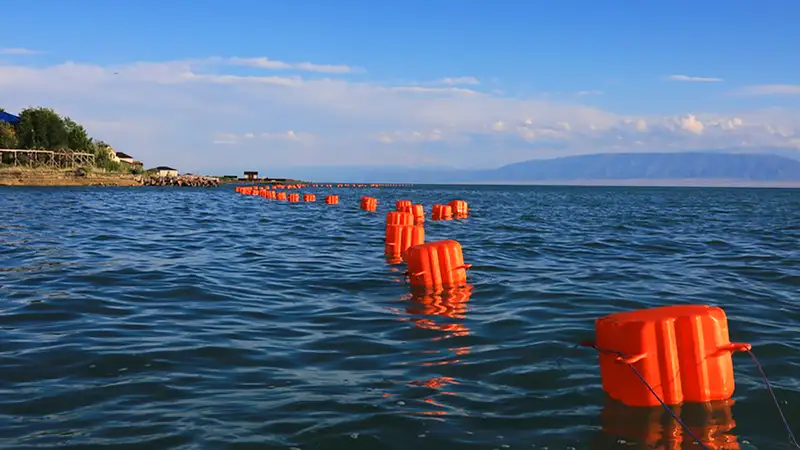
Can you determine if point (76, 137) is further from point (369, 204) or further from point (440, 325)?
point (440, 325)

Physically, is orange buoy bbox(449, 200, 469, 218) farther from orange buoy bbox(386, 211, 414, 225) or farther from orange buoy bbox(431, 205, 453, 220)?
orange buoy bbox(386, 211, 414, 225)

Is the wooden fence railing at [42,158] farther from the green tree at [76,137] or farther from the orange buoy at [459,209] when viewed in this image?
the orange buoy at [459,209]

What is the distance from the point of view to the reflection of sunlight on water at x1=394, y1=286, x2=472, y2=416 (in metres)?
5.35

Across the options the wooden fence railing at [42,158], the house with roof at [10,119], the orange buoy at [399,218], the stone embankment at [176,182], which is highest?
the house with roof at [10,119]

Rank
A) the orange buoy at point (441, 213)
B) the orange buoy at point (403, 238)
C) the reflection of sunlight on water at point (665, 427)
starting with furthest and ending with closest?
1. the orange buoy at point (441, 213)
2. the orange buoy at point (403, 238)
3. the reflection of sunlight on water at point (665, 427)

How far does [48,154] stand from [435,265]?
8419 cm

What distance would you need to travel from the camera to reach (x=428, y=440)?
4.53 metres

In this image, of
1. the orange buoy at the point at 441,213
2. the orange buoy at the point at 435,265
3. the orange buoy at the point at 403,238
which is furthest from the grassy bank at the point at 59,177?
the orange buoy at the point at 435,265

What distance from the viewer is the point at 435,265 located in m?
10.5

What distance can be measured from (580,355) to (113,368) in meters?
4.90

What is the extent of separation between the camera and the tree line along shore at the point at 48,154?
238 feet

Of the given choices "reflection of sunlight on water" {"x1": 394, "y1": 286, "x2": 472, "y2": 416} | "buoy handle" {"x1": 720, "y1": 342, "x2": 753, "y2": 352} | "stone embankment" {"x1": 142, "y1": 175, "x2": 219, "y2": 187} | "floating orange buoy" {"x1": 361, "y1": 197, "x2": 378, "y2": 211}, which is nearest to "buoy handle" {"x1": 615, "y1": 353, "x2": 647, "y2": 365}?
"buoy handle" {"x1": 720, "y1": 342, "x2": 753, "y2": 352}

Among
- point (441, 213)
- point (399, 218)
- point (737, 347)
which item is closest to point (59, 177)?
point (441, 213)

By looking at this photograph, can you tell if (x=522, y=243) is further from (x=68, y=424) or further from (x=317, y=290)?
(x=68, y=424)
